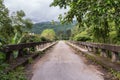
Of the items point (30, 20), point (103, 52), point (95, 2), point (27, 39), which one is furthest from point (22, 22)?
point (95, 2)

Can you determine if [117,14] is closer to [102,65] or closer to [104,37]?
[102,65]

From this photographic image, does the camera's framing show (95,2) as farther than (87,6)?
No

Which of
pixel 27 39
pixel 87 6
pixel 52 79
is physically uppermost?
pixel 87 6

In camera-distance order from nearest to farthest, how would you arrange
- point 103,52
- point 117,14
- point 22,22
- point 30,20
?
point 117,14 → point 103,52 → point 22,22 → point 30,20

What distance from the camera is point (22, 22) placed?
81812 mm

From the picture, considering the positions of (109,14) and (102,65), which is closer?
(109,14)

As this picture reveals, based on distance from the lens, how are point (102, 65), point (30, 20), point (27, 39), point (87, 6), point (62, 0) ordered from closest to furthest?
point (87, 6) < point (102, 65) < point (62, 0) < point (27, 39) < point (30, 20)

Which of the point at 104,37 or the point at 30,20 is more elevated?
the point at 30,20

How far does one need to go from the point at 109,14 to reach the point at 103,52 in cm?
612

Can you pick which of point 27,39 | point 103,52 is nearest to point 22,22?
point 27,39

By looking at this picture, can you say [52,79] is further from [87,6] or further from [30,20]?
[30,20]

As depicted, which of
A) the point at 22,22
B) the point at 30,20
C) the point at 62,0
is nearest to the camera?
the point at 62,0

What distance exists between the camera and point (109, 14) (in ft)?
25.8

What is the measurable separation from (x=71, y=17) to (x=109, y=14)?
2620 mm
